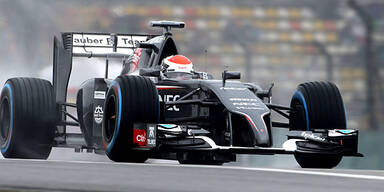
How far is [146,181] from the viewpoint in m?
7.32

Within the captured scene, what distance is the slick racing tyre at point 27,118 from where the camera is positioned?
1261 cm

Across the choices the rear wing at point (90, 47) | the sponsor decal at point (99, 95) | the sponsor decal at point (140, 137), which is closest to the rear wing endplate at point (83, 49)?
the rear wing at point (90, 47)

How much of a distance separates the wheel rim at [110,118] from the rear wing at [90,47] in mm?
2687

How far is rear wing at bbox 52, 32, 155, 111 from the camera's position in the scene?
13.8 meters

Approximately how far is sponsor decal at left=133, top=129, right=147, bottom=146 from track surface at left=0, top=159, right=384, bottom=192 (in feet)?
4.27

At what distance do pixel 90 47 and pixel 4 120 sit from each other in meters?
2.05

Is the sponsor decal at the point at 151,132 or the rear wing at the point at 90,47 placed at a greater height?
the rear wing at the point at 90,47

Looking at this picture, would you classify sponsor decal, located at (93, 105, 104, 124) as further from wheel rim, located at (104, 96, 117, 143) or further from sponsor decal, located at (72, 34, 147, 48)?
sponsor decal, located at (72, 34, 147, 48)

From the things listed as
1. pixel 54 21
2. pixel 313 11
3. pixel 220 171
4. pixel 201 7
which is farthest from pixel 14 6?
pixel 220 171

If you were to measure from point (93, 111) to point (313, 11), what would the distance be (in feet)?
27.4

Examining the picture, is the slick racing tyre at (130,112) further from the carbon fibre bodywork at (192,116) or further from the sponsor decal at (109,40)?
the sponsor decal at (109,40)

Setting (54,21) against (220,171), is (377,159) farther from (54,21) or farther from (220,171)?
(220,171)

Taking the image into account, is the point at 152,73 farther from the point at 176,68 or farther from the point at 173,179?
the point at 173,179

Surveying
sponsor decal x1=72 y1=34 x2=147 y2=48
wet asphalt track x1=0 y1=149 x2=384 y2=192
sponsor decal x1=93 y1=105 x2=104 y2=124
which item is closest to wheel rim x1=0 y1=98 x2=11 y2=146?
sponsor decal x1=93 y1=105 x2=104 y2=124
